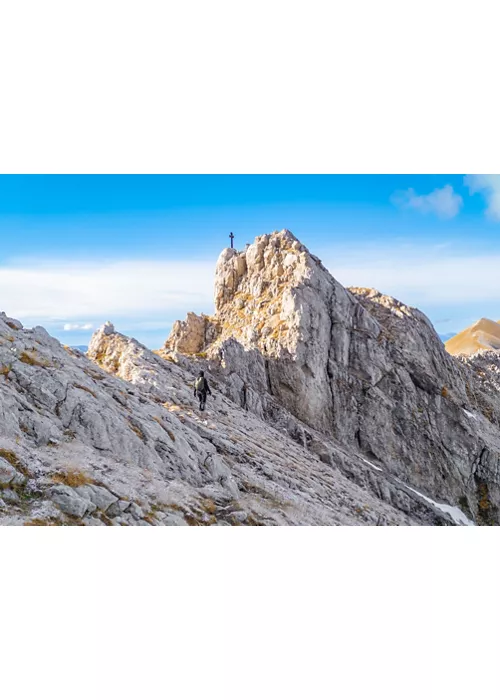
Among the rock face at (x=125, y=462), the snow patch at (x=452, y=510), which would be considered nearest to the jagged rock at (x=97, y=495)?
the rock face at (x=125, y=462)

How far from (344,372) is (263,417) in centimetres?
839

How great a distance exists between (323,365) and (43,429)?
23.6m

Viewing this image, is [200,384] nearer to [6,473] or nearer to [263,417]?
[263,417]

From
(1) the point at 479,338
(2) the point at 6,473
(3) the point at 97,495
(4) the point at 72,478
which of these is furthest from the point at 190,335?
(1) the point at 479,338

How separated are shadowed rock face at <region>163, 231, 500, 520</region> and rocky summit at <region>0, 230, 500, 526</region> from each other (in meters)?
0.10

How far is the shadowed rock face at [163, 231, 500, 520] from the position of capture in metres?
31.5

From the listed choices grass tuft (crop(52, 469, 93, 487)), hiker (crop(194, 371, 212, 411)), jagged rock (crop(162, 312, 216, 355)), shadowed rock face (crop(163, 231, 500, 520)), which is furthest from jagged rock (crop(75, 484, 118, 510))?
jagged rock (crop(162, 312, 216, 355))

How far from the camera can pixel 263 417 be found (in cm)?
2816

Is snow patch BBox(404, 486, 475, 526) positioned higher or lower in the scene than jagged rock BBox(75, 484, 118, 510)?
lower

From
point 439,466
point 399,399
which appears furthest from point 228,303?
point 439,466

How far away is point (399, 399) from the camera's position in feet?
112

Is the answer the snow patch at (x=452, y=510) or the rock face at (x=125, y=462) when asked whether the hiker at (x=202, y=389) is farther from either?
the snow patch at (x=452, y=510)

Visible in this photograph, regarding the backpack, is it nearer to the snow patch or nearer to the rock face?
the rock face
